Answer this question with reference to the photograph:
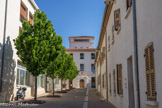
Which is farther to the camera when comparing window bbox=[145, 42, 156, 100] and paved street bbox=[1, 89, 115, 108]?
paved street bbox=[1, 89, 115, 108]

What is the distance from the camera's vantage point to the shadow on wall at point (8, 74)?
16.0 meters

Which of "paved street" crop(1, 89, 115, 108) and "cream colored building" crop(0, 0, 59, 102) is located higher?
"cream colored building" crop(0, 0, 59, 102)

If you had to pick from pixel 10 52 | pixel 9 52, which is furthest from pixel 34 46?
pixel 10 52

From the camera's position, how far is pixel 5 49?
16.2 meters

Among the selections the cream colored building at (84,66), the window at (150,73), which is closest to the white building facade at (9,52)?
the window at (150,73)

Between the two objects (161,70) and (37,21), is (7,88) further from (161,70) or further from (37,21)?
(161,70)

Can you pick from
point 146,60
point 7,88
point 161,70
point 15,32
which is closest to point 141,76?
point 146,60

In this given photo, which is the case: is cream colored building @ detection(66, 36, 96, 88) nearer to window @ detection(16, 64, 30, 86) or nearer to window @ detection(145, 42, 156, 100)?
window @ detection(16, 64, 30, 86)

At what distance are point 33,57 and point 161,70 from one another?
37.0 feet

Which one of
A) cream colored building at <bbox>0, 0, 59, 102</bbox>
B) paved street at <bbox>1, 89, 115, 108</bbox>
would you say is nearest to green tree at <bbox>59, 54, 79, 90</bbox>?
paved street at <bbox>1, 89, 115, 108</bbox>

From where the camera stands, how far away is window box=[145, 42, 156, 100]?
6191mm

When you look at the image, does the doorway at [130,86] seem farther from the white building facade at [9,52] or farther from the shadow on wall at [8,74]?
the shadow on wall at [8,74]

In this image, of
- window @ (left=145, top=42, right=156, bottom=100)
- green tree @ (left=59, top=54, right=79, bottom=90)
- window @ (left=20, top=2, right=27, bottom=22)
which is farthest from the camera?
green tree @ (left=59, top=54, right=79, bottom=90)

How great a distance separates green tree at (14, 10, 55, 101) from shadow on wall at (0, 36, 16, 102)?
3.65ft
